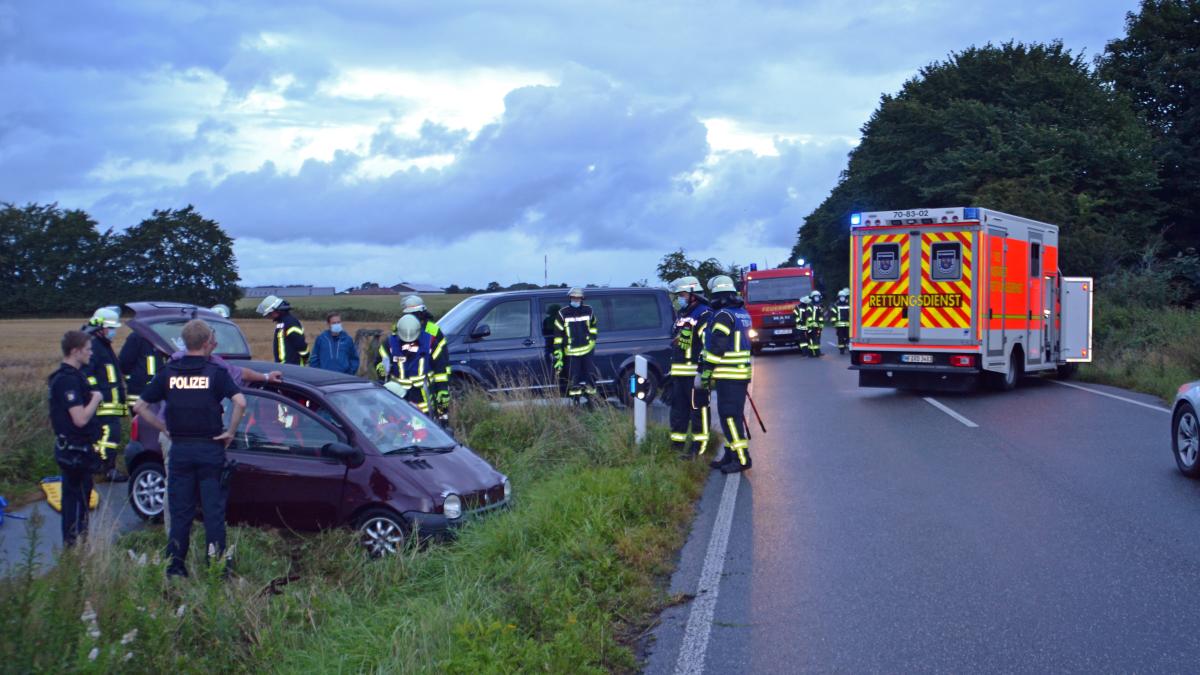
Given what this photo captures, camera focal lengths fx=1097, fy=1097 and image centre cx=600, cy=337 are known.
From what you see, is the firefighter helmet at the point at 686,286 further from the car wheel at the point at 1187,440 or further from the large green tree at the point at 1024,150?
the large green tree at the point at 1024,150

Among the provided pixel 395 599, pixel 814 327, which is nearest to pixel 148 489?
pixel 395 599

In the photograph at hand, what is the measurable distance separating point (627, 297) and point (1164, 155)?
32.2m

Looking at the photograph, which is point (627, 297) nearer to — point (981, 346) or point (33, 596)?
point (981, 346)

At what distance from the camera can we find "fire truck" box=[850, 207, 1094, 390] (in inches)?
656

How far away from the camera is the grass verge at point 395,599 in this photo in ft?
14.4

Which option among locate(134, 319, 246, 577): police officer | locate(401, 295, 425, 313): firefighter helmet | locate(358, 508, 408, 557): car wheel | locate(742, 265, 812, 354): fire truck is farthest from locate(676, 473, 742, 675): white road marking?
locate(742, 265, 812, 354): fire truck

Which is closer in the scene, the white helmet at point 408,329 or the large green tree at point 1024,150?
the white helmet at point 408,329

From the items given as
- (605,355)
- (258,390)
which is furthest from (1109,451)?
(258,390)

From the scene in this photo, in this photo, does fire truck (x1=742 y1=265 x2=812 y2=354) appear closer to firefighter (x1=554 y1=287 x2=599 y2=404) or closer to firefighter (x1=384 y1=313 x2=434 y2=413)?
firefighter (x1=554 y1=287 x2=599 y2=404)

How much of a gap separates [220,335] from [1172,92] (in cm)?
4097

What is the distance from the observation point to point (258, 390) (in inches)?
344

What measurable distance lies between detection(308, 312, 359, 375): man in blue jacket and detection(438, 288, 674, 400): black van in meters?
1.37

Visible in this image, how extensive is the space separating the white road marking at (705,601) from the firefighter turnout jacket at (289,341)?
6364mm

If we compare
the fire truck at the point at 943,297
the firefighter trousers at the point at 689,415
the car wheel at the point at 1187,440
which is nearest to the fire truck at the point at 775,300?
the fire truck at the point at 943,297
